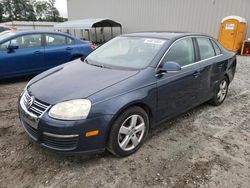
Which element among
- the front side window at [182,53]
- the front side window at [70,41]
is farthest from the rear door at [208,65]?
the front side window at [70,41]

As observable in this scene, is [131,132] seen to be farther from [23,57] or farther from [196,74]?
[23,57]

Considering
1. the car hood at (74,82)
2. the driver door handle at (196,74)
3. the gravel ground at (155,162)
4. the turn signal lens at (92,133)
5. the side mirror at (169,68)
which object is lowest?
the gravel ground at (155,162)

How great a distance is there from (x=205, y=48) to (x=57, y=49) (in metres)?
3.88

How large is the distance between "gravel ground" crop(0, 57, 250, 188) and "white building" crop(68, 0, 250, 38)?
955 centimetres

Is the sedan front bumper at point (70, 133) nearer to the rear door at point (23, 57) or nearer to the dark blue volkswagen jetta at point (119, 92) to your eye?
the dark blue volkswagen jetta at point (119, 92)

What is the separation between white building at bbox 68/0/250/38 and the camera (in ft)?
36.9

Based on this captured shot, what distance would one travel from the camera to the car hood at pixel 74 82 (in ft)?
7.69

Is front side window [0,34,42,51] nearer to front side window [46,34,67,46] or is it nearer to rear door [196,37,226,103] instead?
front side window [46,34,67,46]

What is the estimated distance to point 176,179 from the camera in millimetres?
2299

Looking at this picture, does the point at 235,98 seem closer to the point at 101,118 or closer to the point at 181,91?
the point at 181,91

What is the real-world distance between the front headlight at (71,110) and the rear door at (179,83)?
3.36 feet

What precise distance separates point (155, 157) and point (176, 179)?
0.41 metres

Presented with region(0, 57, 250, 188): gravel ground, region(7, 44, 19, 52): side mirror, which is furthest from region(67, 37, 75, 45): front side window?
region(0, 57, 250, 188): gravel ground

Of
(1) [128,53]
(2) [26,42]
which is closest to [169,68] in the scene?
(1) [128,53]
